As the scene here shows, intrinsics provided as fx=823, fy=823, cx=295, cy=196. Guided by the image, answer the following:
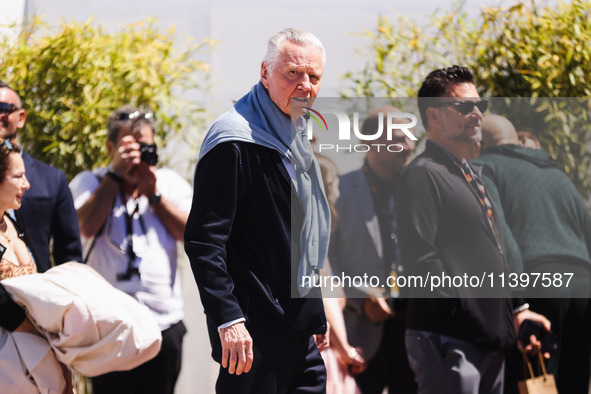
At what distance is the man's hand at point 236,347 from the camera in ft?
8.18

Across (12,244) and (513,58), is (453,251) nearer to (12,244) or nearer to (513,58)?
(513,58)

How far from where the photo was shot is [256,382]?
103 inches

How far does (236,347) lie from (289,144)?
2.31ft

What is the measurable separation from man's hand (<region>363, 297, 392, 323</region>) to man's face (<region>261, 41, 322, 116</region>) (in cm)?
138

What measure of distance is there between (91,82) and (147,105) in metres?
0.35

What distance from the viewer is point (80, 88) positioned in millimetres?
4715

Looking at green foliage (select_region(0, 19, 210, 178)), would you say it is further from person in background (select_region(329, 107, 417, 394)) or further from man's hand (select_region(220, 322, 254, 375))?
man's hand (select_region(220, 322, 254, 375))

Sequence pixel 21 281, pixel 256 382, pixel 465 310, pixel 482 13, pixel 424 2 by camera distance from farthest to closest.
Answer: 1. pixel 424 2
2. pixel 482 13
3. pixel 465 310
4. pixel 21 281
5. pixel 256 382

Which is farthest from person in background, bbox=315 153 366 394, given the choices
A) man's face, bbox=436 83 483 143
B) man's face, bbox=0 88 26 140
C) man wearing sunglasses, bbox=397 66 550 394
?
man's face, bbox=0 88 26 140

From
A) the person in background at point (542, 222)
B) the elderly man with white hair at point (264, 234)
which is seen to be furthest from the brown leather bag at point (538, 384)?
the elderly man with white hair at point (264, 234)

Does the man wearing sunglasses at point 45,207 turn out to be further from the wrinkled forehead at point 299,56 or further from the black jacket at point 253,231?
the wrinkled forehead at point 299,56

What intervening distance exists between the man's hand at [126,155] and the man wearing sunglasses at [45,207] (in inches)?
23.6

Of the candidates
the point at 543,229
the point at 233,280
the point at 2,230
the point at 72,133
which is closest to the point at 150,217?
the point at 72,133

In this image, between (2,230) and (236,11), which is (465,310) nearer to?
(2,230)
